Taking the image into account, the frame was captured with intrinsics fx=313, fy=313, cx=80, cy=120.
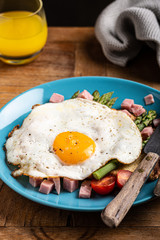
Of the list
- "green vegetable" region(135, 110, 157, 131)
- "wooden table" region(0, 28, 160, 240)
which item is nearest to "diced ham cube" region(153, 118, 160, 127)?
"green vegetable" region(135, 110, 157, 131)

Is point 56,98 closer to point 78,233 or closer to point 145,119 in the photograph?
point 145,119

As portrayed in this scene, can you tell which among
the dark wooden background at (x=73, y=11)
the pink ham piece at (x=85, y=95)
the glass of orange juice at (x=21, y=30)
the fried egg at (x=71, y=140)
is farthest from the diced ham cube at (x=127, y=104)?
the dark wooden background at (x=73, y=11)

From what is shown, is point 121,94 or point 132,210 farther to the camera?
point 121,94

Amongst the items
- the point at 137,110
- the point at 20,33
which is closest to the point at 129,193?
the point at 137,110

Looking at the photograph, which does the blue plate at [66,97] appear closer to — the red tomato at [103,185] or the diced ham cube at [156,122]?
the red tomato at [103,185]

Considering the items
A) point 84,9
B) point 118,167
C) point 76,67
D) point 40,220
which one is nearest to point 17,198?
point 40,220

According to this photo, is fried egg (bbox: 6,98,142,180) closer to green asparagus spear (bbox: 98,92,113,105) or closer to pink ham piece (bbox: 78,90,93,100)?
pink ham piece (bbox: 78,90,93,100)

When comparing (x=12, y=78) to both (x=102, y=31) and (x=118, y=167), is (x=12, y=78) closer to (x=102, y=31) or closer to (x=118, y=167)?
(x=102, y=31)
